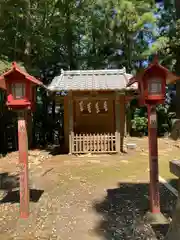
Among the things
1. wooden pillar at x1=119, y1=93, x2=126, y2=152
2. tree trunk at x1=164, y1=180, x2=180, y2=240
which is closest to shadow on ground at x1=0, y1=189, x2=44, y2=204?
tree trunk at x1=164, y1=180, x2=180, y2=240

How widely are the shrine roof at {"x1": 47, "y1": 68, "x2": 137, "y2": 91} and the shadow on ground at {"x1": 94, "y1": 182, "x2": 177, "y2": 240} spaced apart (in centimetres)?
513

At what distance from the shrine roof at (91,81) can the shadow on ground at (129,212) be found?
5128 millimetres

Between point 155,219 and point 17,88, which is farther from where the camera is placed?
point 17,88

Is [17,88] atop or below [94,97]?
below

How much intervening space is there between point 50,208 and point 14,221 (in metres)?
0.70

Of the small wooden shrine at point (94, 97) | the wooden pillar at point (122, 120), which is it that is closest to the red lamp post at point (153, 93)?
the small wooden shrine at point (94, 97)

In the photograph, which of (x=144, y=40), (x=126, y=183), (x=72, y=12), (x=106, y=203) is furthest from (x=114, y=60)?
(x=106, y=203)

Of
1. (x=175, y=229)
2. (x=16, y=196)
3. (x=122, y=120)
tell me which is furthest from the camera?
(x=122, y=120)

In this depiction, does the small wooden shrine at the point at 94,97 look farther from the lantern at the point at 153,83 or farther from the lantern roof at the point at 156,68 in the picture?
the lantern at the point at 153,83

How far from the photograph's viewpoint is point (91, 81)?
467 inches

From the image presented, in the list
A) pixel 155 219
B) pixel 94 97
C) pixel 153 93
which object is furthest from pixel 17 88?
pixel 94 97

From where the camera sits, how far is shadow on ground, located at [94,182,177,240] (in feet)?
13.1

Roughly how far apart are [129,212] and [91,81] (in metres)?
7.65

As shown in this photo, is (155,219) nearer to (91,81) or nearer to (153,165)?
(153,165)
